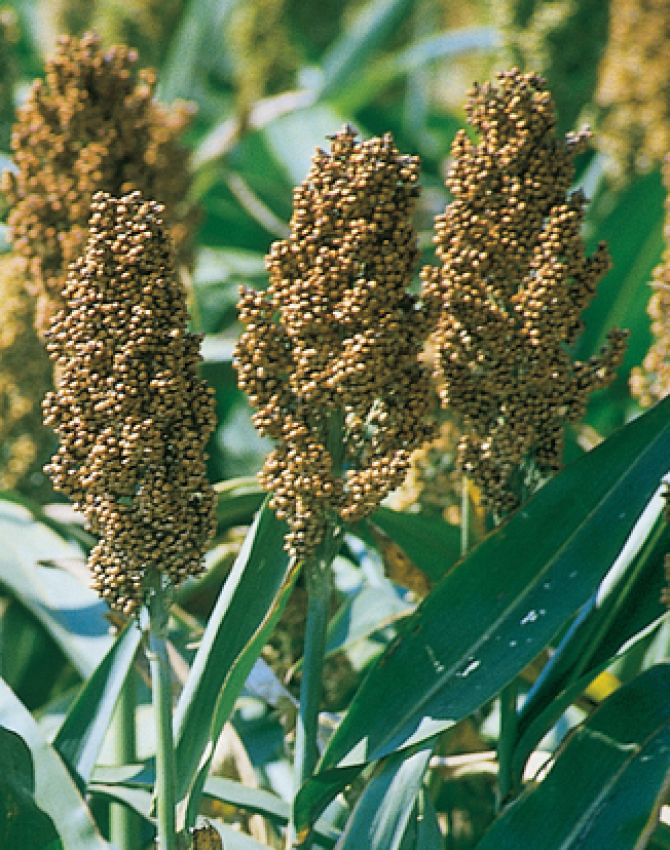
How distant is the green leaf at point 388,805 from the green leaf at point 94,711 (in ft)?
0.93

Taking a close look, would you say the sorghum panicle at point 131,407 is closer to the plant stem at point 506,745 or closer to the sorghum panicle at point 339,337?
the sorghum panicle at point 339,337

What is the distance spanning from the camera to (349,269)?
0.99 metres

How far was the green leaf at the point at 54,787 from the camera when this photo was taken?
1.06 meters

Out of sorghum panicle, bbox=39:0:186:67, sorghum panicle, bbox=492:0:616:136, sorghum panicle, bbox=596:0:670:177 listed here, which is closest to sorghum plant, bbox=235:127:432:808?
sorghum panicle, bbox=492:0:616:136

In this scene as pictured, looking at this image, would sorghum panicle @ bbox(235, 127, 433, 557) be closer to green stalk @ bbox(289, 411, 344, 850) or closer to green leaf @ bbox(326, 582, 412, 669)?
green stalk @ bbox(289, 411, 344, 850)

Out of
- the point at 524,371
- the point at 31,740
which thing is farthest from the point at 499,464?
the point at 31,740

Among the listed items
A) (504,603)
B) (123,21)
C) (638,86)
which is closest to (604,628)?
(504,603)

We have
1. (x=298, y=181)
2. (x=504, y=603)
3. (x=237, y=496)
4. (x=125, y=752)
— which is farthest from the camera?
(x=298, y=181)

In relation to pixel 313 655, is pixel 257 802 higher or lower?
lower

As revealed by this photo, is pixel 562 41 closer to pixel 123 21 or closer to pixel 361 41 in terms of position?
pixel 361 41

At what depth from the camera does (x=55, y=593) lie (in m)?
1.41

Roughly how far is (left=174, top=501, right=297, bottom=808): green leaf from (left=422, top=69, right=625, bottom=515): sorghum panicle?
0.23m

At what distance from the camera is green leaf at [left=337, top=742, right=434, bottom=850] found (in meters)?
1.02

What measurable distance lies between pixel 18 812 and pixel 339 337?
530mm
